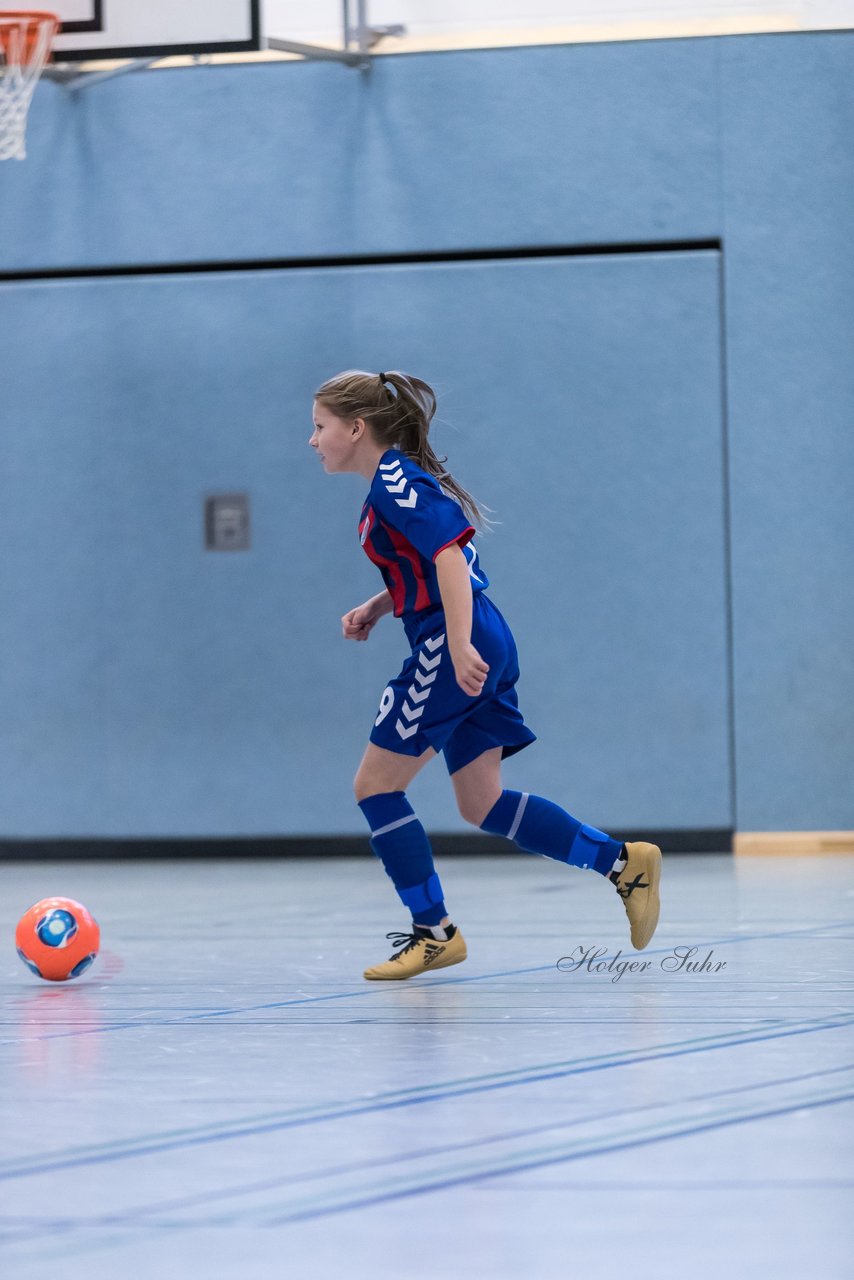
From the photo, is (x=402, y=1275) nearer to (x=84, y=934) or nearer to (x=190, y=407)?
(x=84, y=934)

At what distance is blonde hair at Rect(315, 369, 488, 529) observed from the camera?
462cm

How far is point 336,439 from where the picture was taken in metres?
4.62

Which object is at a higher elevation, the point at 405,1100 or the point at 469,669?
the point at 469,669

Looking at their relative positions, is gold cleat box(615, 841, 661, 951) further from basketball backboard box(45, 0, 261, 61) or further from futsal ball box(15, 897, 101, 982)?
basketball backboard box(45, 0, 261, 61)

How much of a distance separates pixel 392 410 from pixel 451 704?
2.56 feet

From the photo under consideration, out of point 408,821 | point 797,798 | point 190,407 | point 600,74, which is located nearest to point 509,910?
point 408,821

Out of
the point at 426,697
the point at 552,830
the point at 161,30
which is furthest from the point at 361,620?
the point at 161,30

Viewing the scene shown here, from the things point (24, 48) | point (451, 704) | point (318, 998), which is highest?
point (24, 48)

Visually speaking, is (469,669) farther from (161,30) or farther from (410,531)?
(161,30)

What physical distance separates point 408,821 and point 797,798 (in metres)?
4.48

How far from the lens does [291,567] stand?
29.1ft

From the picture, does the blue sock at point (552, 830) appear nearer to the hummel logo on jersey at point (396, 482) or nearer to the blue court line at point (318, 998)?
the blue court line at point (318, 998)

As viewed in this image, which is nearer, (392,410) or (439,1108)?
(439,1108)

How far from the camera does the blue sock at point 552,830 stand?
4590 millimetres
